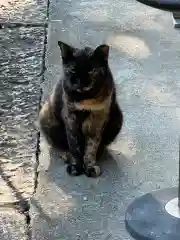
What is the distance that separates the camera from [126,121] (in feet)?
16.0

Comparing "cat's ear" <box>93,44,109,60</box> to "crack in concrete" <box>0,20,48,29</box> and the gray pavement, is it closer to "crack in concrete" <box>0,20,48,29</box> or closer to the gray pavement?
the gray pavement

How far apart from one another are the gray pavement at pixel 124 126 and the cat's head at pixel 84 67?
2.03 feet

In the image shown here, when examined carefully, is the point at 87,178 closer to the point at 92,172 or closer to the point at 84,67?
the point at 92,172

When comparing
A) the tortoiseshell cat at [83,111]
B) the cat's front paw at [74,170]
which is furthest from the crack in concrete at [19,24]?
the cat's front paw at [74,170]

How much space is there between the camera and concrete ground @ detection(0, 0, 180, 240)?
12.8ft

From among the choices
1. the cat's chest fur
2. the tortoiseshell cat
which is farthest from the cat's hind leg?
the cat's chest fur

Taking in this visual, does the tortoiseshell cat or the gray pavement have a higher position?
the tortoiseshell cat

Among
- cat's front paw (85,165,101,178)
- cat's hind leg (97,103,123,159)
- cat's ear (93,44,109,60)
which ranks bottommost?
cat's front paw (85,165,101,178)

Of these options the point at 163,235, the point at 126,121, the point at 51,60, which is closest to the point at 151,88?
the point at 126,121

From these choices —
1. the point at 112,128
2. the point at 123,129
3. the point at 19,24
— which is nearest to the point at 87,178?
the point at 112,128

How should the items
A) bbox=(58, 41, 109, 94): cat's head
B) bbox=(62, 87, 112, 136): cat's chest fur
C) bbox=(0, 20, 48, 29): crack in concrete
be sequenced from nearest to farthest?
bbox=(58, 41, 109, 94): cat's head
bbox=(62, 87, 112, 136): cat's chest fur
bbox=(0, 20, 48, 29): crack in concrete

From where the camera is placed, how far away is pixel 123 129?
15.7ft

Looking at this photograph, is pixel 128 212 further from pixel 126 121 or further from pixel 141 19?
pixel 141 19

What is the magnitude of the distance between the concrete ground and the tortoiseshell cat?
0.13m
